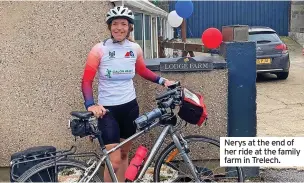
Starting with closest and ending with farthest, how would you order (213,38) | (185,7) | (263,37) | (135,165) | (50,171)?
(50,171) < (135,165) < (213,38) < (185,7) < (263,37)

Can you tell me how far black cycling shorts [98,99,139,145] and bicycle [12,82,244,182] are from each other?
0.52ft

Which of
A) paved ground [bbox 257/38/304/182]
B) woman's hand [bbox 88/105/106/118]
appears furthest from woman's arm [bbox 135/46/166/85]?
paved ground [bbox 257/38/304/182]

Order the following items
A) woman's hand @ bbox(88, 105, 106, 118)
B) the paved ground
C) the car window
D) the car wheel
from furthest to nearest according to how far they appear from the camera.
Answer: the car wheel, the car window, the paved ground, woman's hand @ bbox(88, 105, 106, 118)

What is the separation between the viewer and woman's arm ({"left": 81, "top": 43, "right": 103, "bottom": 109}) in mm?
3217

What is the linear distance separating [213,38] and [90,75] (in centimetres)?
164

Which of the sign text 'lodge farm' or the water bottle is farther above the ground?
the sign text 'lodge farm'

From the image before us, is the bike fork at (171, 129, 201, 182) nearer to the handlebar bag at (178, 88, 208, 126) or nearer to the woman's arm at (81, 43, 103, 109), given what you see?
the handlebar bag at (178, 88, 208, 126)

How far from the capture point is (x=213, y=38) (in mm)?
4328

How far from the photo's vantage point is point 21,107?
13.6 ft

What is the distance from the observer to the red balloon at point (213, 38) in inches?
169

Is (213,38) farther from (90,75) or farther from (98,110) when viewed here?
(98,110)

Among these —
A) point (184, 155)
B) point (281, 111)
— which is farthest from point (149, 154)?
point (281, 111)

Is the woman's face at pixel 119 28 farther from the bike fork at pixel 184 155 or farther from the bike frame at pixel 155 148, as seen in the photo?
the bike fork at pixel 184 155

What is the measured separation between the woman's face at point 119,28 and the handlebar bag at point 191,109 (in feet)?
2.24
